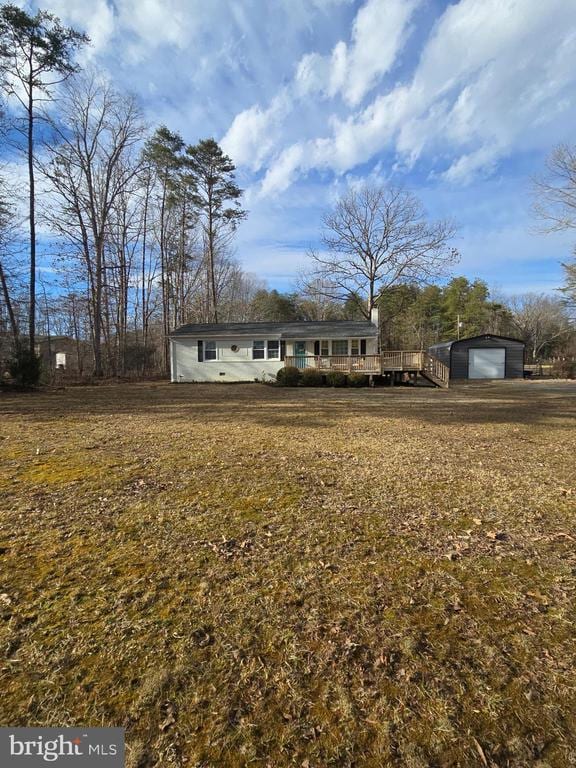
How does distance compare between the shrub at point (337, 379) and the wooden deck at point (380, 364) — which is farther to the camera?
the wooden deck at point (380, 364)

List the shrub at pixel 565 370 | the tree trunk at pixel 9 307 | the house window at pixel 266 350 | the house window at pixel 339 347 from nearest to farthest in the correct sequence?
the tree trunk at pixel 9 307, the house window at pixel 339 347, the house window at pixel 266 350, the shrub at pixel 565 370

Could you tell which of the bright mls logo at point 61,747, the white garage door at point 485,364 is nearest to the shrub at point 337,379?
the white garage door at point 485,364

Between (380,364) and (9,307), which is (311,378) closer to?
(380,364)

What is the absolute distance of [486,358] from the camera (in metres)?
26.6

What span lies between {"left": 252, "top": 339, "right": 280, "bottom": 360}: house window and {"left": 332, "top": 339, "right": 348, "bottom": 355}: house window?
3186mm

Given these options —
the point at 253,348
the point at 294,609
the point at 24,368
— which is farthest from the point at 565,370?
the point at 24,368

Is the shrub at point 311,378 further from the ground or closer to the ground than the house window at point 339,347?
closer to the ground

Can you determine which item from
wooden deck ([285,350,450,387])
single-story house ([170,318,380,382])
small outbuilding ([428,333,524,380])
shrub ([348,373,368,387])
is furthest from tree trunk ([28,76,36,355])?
small outbuilding ([428,333,524,380])

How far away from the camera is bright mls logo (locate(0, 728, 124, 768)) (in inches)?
54.0

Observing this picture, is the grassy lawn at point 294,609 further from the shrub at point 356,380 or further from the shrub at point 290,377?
the shrub at point 356,380

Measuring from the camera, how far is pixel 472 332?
42.5 meters

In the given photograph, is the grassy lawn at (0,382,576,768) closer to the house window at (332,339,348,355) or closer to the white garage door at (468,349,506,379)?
the house window at (332,339,348,355)

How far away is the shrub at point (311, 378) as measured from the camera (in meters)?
17.9

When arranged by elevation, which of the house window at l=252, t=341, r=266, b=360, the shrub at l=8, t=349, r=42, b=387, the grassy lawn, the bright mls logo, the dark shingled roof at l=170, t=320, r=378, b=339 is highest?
the dark shingled roof at l=170, t=320, r=378, b=339
